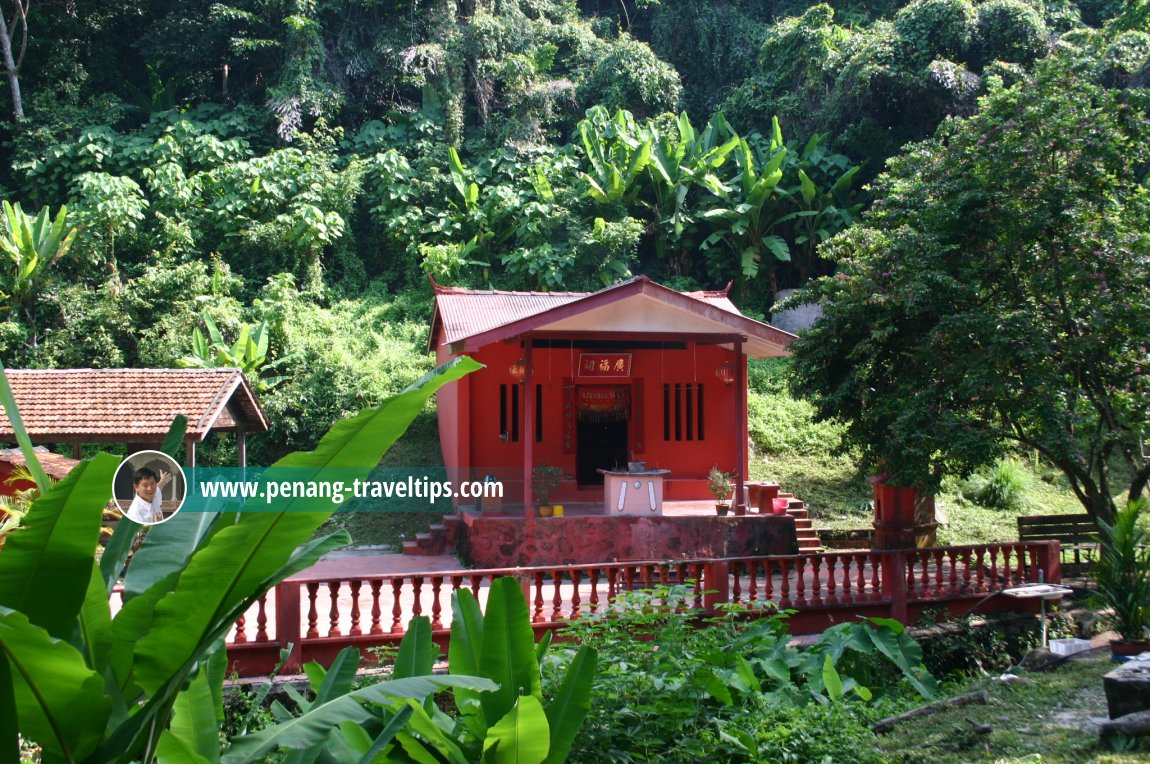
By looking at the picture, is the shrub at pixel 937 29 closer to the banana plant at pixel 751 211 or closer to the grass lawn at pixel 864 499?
the banana plant at pixel 751 211

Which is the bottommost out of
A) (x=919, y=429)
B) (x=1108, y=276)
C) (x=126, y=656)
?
(x=126, y=656)

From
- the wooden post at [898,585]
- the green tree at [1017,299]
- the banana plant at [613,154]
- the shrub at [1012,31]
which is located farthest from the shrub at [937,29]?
the wooden post at [898,585]

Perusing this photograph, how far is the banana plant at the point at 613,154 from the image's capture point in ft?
68.4

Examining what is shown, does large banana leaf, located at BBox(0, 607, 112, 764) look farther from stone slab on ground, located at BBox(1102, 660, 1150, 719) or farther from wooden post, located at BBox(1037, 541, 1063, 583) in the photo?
wooden post, located at BBox(1037, 541, 1063, 583)

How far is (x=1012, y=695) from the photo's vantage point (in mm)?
6320

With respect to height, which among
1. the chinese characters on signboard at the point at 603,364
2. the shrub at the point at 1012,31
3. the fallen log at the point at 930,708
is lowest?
the fallen log at the point at 930,708

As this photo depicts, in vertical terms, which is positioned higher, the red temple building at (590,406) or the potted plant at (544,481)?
the red temple building at (590,406)

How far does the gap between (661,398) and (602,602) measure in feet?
17.2

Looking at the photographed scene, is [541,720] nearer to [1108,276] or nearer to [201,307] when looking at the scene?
[1108,276]

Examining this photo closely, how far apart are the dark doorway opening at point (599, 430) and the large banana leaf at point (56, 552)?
1219 centimetres

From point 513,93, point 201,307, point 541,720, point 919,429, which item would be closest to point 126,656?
point 541,720

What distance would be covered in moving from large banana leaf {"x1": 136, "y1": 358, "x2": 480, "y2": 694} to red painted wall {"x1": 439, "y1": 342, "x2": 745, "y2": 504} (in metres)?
11.3

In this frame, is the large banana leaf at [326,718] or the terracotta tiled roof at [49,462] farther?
the terracotta tiled roof at [49,462]

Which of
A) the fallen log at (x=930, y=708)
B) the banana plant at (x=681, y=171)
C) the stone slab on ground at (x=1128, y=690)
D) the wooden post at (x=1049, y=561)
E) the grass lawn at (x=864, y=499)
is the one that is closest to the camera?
the stone slab on ground at (x=1128, y=690)
